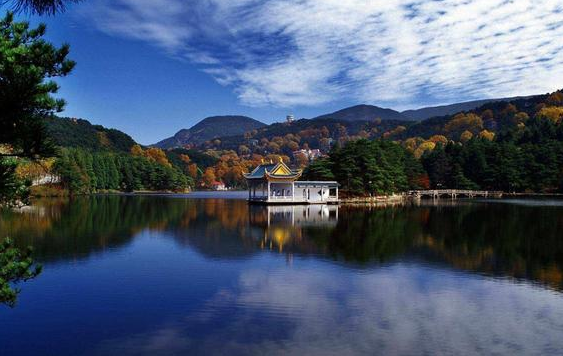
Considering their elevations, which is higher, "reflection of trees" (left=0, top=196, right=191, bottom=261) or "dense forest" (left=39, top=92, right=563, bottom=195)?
"dense forest" (left=39, top=92, right=563, bottom=195)

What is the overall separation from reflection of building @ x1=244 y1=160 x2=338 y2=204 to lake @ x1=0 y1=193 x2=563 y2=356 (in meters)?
21.9

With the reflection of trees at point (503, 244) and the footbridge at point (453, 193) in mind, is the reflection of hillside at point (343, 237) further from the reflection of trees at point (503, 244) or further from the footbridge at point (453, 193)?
the footbridge at point (453, 193)

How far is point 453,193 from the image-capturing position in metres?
58.6

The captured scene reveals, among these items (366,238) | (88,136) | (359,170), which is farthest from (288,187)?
(88,136)

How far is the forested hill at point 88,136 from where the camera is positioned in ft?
285

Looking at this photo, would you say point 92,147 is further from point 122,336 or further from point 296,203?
point 122,336

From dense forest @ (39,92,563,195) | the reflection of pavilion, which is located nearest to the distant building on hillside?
dense forest @ (39,92,563,195)

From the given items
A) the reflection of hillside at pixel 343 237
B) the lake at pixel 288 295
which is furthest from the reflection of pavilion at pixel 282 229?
the lake at pixel 288 295

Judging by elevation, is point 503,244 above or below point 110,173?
below

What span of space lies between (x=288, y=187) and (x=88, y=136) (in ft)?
220

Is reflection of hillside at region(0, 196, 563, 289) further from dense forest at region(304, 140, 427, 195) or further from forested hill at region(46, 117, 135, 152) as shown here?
forested hill at region(46, 117, 135, 152)

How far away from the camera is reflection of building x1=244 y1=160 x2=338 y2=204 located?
41.8 m

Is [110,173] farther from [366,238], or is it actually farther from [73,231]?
[366,238]

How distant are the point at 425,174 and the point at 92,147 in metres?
64.4
